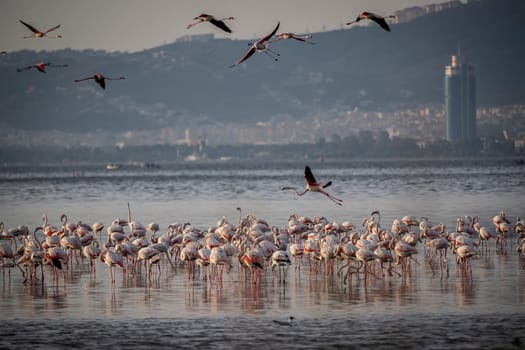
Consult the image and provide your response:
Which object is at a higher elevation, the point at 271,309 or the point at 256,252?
the point at 256,252

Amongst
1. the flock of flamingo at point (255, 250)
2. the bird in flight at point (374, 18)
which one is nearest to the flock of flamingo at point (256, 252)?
the flock of flamingo at point (255, 250)

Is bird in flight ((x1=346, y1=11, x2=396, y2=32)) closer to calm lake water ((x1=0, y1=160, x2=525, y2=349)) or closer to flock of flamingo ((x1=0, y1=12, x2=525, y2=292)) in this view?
flock of flamingo ((x1=0, y1=12, x2=525, y2=292))

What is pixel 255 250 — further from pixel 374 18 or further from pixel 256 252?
pixel 374 18

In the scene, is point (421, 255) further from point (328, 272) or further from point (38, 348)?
point (38, 348)

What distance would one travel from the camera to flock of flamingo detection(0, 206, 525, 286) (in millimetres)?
21562

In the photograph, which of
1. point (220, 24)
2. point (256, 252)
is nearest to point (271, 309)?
point (256, 252)

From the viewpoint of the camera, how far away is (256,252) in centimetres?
2119

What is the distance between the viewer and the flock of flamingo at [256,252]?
21.6 metres

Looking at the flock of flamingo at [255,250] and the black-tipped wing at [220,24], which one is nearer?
the black-tipped wing at [220,24]

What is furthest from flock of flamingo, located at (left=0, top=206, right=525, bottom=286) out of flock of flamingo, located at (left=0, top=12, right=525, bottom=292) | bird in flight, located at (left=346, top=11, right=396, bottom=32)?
bird in flight, located at (left=346, top=11, right=396, bottom=32)

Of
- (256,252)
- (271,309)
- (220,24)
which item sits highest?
(220,24)

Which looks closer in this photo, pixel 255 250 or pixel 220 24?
pixel 220 24

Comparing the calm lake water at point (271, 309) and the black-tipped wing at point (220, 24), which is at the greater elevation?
the black-tipped wing at point (220, 24)

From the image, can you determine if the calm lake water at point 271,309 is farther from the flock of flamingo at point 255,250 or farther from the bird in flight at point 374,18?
the bird in flight at point 374,18
